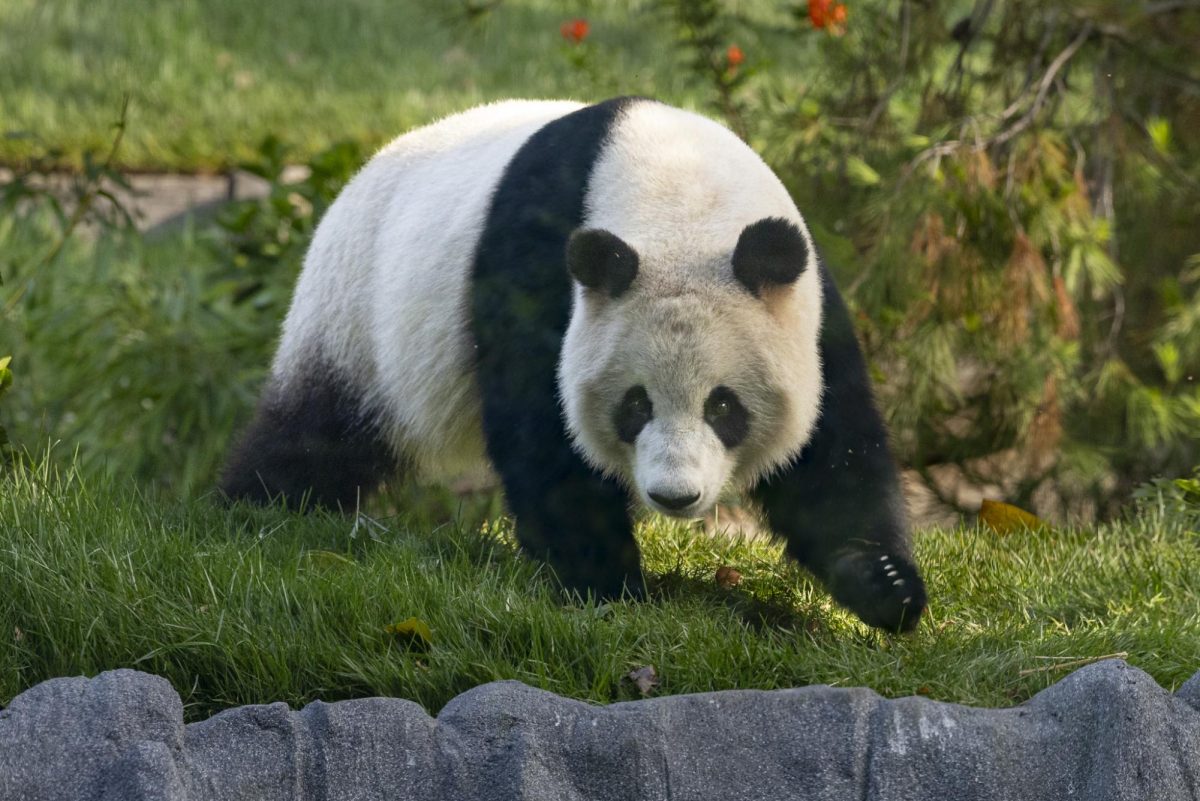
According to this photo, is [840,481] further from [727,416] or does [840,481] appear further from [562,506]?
[562,506]

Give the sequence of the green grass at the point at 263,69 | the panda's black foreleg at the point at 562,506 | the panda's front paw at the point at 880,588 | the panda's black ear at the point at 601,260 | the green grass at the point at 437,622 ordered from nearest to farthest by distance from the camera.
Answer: the green grass at the point at 437,622, the panda's black ear at the point at 601,260, the panda's front paw at the point at 880,588, the panda's black foreleg at the point at 562,506, the green grass at the point at 263,69

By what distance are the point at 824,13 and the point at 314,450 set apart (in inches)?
87.6

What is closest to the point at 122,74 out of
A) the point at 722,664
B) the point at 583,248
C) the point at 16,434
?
the point at 16,434

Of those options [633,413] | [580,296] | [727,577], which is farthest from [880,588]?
[580,296]

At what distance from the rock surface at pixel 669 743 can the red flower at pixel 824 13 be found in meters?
2.93

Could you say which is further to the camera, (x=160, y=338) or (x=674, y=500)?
(x=160, y=338)

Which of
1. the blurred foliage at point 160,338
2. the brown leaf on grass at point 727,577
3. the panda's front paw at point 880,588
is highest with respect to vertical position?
the panda's front paw at point 880,588

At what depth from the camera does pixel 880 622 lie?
3230 mm

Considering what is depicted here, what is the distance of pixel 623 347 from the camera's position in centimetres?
320

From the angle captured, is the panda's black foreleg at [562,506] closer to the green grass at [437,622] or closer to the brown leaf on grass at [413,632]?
the green grass at [437,622]

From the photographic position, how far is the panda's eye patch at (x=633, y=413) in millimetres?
3205

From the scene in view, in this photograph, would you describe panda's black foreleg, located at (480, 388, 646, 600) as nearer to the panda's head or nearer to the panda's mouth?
the panda's head

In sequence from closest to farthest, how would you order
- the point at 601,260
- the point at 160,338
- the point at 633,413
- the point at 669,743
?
the point at 669,743
the point at 601,260
the point at 633,413
the point at 160,338

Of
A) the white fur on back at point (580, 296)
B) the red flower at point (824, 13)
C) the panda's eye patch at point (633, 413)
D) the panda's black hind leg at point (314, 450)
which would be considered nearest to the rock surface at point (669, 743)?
the white fur on back at point (580, 296)
